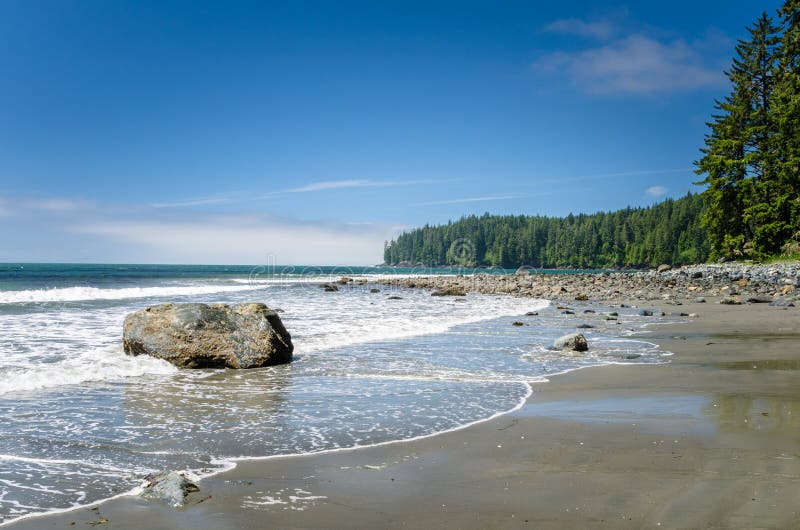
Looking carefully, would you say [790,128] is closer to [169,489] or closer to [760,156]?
[760,156]

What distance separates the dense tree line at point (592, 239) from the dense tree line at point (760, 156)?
63411 mm

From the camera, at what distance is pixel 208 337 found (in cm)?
927

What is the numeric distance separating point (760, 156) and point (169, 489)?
47.1m

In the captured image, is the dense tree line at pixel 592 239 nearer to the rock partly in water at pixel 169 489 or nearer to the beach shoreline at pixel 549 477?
the beach shoreline at pixel 549 477

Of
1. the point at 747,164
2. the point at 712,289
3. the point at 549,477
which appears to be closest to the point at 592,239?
the point at 747,164

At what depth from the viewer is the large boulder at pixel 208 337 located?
9094 millimetres

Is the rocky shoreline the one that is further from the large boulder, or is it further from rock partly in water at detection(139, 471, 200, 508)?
rock partly in water at detection(139, 471, 200, 508)

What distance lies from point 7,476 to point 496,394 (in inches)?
201

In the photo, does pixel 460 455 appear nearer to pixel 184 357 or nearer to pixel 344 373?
pixel 344 373

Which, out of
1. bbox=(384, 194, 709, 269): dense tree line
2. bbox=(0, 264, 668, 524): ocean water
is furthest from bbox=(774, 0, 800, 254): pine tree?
bbox=(384, 194, 709, 269): dense tree line

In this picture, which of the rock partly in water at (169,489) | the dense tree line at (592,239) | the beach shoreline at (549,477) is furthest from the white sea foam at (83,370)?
the dense tree line at (592,239)

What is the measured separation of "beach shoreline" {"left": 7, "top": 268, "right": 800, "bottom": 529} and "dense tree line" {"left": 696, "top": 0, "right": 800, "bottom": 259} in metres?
38.3

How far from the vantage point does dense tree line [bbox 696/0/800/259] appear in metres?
37.1

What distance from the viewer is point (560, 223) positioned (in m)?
176
